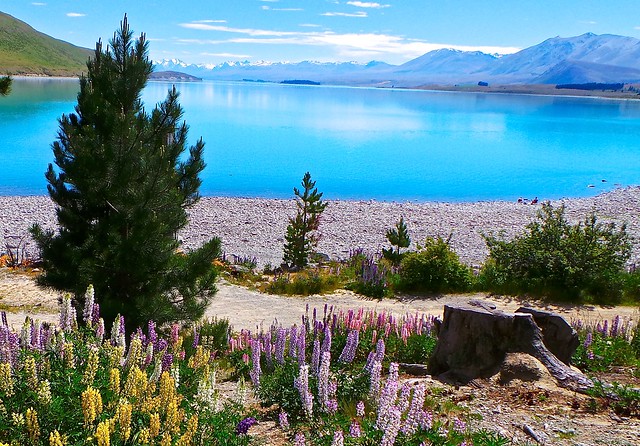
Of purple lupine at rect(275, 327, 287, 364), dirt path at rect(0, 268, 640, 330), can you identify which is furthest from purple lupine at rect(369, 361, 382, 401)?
dirt path at rect(0, 268, 640, 330)

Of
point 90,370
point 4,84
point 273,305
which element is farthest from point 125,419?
point 273,305

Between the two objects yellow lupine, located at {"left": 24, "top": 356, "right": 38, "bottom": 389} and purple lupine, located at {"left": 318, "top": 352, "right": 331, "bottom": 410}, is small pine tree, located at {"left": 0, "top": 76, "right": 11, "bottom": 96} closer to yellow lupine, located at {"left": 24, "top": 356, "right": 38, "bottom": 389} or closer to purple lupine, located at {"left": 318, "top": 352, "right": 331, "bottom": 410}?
yellow lupine, located at {"left": 24, "top": 356, "right": 38, "bottom": 389}

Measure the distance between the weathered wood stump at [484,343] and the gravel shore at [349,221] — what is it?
14.9 meters

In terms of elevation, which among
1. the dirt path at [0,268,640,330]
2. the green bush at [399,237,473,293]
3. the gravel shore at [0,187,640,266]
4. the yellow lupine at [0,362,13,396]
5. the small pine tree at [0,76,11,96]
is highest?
the small pine tree at [0,76,11,96]

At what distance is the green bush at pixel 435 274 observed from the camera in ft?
53.6

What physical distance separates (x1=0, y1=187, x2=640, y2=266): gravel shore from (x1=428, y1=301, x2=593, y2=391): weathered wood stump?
49.0ft

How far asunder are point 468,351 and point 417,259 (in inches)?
318

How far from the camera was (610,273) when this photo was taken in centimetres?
1531

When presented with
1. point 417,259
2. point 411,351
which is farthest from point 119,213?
point 417,259

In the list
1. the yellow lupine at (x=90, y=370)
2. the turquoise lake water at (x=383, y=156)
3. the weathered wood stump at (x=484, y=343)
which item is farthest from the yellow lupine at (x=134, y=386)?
the turquoise lake water at (x=383, y=156)

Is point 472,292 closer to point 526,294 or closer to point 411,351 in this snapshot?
point 526,294

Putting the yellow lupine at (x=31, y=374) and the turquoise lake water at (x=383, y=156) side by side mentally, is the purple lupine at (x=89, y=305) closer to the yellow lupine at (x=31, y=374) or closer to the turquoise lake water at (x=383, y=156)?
the yellow lupine at (x=31, y=374)

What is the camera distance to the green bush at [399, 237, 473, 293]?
1634 cm

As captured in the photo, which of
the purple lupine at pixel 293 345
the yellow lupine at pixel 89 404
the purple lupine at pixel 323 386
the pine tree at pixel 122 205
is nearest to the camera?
the yellow lupine at pixel 89 404
